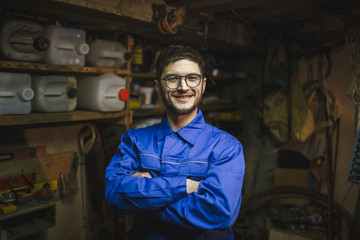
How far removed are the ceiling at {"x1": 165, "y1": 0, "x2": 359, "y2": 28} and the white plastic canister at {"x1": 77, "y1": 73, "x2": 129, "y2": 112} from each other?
0.81 metres

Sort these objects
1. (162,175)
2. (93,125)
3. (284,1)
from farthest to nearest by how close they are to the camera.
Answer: (93,125) < (284,1) < (162,175)

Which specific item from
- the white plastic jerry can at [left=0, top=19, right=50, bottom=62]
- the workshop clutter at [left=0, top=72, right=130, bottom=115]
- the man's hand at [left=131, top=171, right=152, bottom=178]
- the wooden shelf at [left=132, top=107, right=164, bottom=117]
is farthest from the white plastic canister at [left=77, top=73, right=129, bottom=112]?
the man's hand at [left=131, top=171, right=152, bottom=178]

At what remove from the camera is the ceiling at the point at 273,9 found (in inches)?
91.8

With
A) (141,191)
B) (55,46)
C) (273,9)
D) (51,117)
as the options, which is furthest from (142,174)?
(273,9)

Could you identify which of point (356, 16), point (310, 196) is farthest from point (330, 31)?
point (310, 196)

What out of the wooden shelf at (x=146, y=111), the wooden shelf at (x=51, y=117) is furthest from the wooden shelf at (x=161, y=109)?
the wooden shelf at (x=51, y=117)

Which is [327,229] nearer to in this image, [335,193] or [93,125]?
[335,193]

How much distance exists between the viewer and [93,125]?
9.10 feet

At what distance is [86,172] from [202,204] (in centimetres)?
182

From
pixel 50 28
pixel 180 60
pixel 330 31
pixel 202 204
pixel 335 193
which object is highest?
pixel 330 31

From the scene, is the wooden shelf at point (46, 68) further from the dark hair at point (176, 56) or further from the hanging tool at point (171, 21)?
the dark hair at point (176, 56)

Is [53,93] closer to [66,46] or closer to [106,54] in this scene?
[66,46]

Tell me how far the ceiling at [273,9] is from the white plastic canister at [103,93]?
81 centimetres

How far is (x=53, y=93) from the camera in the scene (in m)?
2.13
